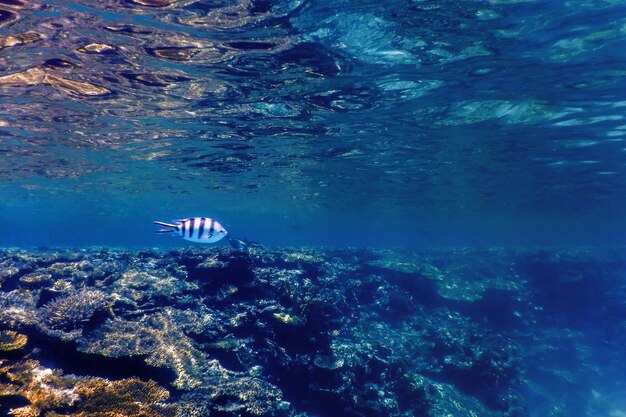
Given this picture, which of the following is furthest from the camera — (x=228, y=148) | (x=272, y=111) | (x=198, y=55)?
(x=228, y=148)

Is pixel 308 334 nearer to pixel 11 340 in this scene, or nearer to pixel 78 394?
pixel 78 394

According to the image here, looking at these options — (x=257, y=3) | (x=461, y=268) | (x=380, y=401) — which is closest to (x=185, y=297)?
(x=380, y=401)

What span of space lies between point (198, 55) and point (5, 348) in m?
8.65

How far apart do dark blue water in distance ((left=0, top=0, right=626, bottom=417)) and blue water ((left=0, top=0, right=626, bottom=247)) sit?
74mm

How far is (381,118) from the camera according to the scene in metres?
16.7


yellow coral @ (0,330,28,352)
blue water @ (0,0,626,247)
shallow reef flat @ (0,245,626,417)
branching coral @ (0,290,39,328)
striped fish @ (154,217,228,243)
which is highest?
blue water @ (0,0,626,247)

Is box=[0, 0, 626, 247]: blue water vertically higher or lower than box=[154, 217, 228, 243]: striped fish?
higher

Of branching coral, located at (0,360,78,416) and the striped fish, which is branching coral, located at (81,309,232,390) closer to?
branching coral, located at (0,360,78,416)

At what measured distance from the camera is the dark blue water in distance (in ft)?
30.0

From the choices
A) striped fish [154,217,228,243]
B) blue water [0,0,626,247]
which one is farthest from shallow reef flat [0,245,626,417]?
blue water [0,0,626,247]

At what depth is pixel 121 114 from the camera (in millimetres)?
16219

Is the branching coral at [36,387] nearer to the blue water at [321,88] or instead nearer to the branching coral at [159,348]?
the branching coral at [159,348]

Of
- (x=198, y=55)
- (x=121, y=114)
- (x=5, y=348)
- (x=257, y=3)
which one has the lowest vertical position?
(x=5, y=348)

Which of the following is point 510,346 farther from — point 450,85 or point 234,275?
point 234,275
